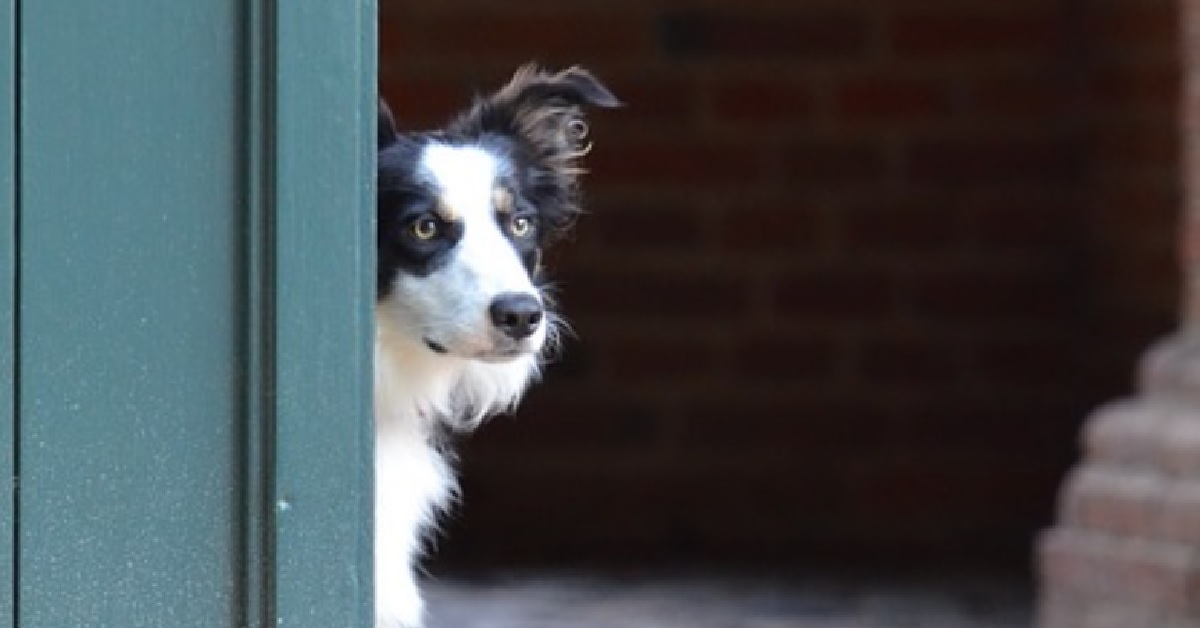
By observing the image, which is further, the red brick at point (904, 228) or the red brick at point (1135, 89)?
the red brick at point (904, 228)

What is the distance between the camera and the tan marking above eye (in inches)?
176

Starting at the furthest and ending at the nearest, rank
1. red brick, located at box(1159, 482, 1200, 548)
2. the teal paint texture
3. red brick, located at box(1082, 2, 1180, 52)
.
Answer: red brick, located at box(1082, 2, 1180, 52)
red brick, located at box(1159, 482, 1200, 548)
the teal paint texture

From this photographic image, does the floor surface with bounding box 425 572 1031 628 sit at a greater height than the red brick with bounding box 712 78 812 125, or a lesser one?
lesser

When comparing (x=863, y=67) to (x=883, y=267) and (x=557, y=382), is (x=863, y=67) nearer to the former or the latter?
(x=883, y=267)

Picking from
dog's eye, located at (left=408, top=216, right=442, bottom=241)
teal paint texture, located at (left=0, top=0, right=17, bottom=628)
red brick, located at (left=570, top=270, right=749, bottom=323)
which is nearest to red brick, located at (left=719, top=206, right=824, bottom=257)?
red brick, located at (left=570, top=270, right=749, bottom=323)

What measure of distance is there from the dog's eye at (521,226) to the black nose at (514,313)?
0.23 metres

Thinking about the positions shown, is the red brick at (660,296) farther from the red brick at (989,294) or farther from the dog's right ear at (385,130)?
the dog's right ear at (385,130)

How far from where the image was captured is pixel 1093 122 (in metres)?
7.79

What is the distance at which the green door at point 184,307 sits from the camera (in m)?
3.76

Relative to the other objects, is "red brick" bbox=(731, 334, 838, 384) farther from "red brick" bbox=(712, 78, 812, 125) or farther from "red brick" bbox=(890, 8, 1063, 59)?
"red brick" bbox=(890, 8, 1063, 59)

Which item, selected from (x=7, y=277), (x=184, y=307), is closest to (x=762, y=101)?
(x=184, y=307)

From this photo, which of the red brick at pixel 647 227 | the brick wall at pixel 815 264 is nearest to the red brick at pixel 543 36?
the brick wall at pixel 815 264

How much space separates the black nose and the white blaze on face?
0.01m

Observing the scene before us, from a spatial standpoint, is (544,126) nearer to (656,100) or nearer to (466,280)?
(466,280)
